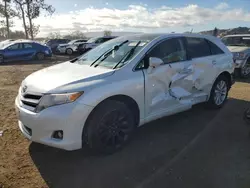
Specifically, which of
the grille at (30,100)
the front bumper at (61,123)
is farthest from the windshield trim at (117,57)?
the grille at (30,100)

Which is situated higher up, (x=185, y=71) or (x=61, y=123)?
(x=185, y=71)

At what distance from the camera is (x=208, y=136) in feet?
14.2

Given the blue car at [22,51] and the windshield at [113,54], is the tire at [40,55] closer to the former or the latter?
the blue car at [22,51]

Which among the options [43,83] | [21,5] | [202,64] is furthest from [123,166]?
[21,5]

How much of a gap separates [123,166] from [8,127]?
247cm

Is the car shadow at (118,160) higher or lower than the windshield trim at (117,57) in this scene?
lower

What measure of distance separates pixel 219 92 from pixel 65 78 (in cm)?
357

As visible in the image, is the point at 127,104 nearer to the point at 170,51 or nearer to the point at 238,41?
the point at 170,51

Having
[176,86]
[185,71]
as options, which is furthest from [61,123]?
[185,71]

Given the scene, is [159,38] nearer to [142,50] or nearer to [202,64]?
[142,50]

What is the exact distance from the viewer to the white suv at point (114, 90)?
3.22 meters

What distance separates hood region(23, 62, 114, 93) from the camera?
10.9 ft

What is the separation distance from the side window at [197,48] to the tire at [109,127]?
1.92 metres

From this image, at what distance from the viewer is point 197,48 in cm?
507
